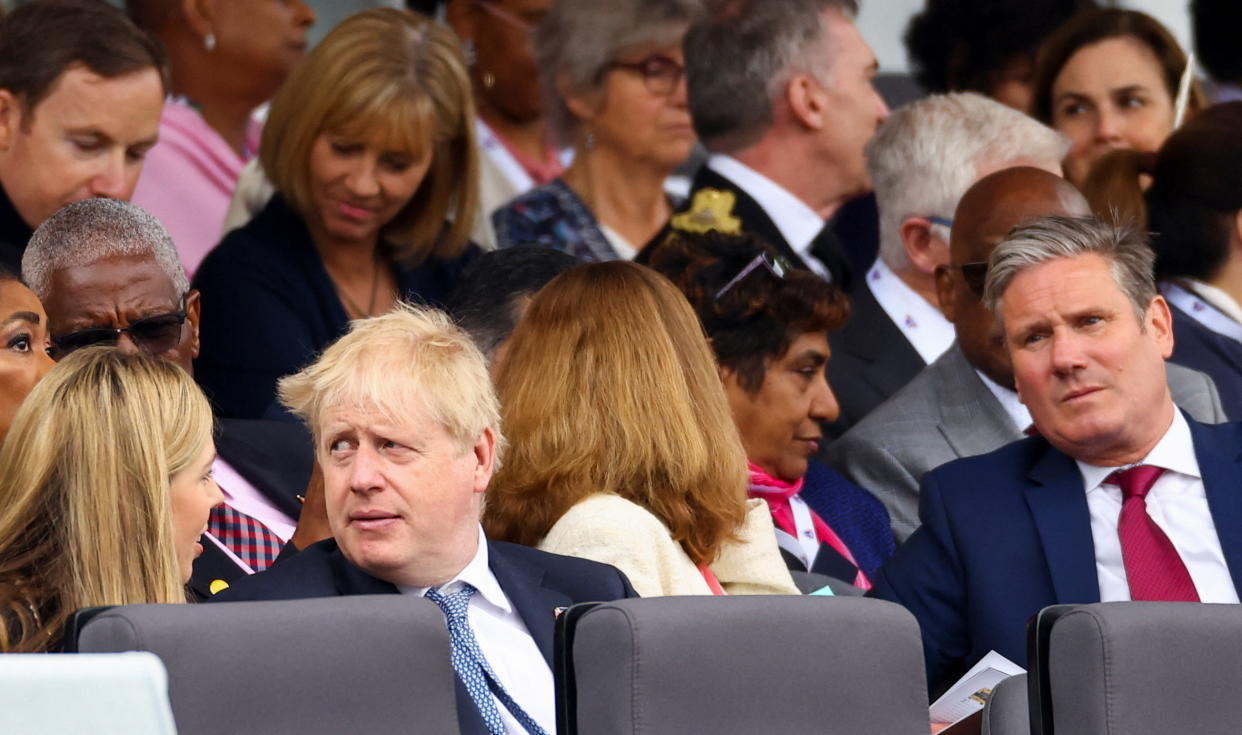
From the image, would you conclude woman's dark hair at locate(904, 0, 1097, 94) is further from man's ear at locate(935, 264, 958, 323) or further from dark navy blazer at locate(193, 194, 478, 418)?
dark navy blazer at locate(193, 194, 478, 418)

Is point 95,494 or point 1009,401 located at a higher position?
point 95,494

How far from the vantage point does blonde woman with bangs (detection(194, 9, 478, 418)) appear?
4.82 metres

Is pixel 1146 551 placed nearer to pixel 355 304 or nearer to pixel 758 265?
pixel 758 265

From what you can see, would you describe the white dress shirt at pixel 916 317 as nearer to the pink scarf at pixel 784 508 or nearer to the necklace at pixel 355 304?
the pink scarf at pixel 784 508

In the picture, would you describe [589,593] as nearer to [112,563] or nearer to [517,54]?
[112,563]

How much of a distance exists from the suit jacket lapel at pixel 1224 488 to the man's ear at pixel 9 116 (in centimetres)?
257

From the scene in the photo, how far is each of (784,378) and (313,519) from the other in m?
1.32

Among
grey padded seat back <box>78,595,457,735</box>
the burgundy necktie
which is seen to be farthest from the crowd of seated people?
grey padded seat back <box>78,595,457,735</box>

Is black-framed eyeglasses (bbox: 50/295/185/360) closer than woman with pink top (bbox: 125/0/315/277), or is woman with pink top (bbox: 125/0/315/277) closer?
black-framed eyeglasses (bbox: 50/295/185/360)

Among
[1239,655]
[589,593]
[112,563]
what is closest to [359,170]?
[589,593]

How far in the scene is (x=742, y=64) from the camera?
5.77 m

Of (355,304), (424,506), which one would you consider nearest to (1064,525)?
(424,506)

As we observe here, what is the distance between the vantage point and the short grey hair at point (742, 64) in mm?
5758

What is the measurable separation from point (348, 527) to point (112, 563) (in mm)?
433
